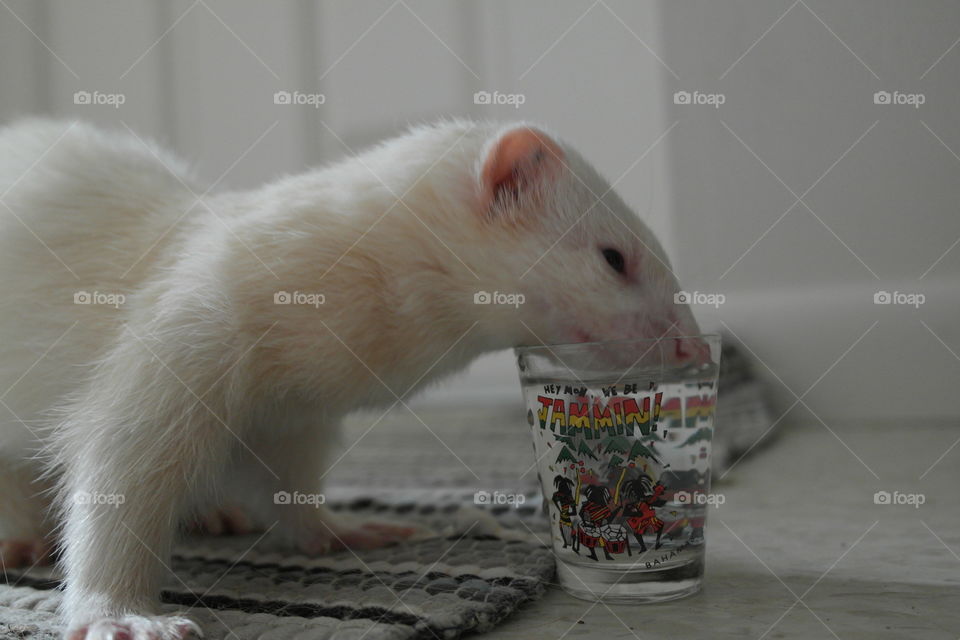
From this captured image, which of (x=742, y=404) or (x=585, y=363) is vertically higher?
(x=585, y=363)

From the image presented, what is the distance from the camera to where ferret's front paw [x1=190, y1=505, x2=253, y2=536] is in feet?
3.51

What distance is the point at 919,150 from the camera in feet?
6.23

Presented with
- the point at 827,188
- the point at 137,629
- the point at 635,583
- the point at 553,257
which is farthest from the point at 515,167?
the point at 827,188

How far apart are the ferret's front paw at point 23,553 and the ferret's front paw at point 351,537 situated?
28cm

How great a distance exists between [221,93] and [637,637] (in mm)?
A: 1975

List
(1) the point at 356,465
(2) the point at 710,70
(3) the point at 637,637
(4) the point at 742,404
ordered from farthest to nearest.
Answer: (2) the point at 710,70
(4) the point at 742,404
(1) the point at 356,465
(3) the point at 637,637

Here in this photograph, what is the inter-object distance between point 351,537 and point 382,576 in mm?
176

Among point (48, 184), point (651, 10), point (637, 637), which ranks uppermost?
point (651, 10)

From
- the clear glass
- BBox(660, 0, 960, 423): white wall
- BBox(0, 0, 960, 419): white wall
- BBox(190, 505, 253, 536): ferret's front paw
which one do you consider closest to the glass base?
the clear glass

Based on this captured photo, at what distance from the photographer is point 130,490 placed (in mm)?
714

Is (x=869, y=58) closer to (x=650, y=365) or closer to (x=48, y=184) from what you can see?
(x=650, y=365)

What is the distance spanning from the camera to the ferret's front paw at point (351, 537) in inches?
37.9

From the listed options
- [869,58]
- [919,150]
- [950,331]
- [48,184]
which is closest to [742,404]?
[950,331]

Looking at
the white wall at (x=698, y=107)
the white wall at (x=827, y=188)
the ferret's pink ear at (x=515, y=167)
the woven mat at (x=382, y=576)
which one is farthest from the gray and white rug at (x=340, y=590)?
the white wall at (x=827, y=188)
